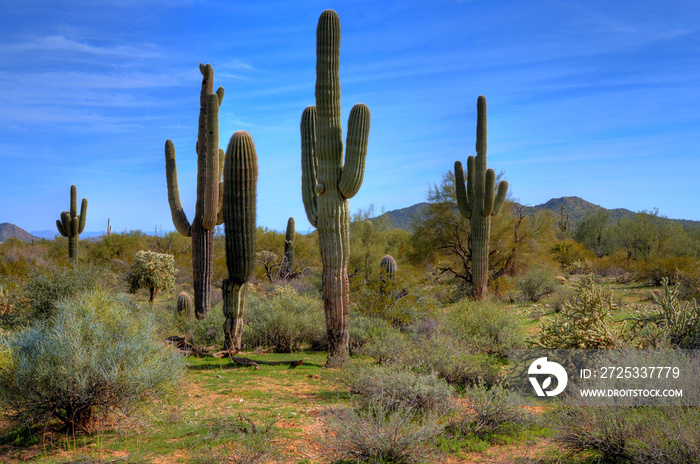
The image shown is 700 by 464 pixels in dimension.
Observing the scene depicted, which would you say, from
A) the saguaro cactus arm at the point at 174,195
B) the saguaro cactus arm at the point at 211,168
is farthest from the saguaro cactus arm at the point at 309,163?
the saguaro cactus arm at the point at 174,195

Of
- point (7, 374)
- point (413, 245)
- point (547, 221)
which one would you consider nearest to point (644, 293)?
point (547, 221)

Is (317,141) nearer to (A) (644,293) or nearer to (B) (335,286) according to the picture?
(B) (335,286)

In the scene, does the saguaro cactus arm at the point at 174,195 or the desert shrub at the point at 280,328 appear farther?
the saguaro cactus arm at the point at 174,195

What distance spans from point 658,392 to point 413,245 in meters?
18.5

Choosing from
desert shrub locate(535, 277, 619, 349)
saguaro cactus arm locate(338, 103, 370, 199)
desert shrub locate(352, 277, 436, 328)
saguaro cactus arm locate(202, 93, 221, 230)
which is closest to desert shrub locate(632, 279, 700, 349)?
desert shrub locate(535, 277, 619, 349)

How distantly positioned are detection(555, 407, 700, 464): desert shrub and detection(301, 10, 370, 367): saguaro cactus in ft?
17.9

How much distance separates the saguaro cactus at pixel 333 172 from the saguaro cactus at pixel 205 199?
12.7ft

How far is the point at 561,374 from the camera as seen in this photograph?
7.35m

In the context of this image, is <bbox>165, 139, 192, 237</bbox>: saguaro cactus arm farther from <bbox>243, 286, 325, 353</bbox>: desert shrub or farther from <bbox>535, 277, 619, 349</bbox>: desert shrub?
<bbox>535, 277, 619, 349</bbox>: desert shrub

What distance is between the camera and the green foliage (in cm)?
2009

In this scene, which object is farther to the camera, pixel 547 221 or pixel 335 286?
pixel 547 221

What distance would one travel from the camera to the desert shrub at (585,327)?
7293 millimetres

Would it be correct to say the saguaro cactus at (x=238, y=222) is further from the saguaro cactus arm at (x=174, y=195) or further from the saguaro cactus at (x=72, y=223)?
the saguaro cactus at (x=72, y=223)

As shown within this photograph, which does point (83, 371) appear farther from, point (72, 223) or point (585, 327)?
point (72, 223)
